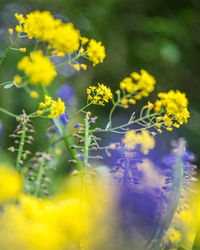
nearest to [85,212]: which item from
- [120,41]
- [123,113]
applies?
[123,113]

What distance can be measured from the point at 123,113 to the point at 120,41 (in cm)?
64

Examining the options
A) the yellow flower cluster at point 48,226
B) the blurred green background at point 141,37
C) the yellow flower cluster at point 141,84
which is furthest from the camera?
the blurred green background at point 141,37

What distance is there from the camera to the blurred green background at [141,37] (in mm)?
2055

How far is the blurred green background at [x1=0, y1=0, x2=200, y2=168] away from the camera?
6.74 feet

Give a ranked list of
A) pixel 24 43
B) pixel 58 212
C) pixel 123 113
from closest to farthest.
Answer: pixel 58 212 → pixel 24 43 → pixel 123 113

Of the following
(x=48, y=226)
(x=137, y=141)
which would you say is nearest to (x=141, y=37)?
(x=137, y=141)

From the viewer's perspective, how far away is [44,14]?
0.36 m

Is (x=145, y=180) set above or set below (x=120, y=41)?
below

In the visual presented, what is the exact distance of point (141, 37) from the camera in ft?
7.68

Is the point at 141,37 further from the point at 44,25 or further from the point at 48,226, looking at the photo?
the point at 48,226

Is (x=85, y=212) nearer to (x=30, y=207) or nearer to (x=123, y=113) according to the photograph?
(x=30, y=207)

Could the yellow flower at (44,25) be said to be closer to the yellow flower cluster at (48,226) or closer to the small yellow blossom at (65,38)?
the small yellow blossom at (65,38)

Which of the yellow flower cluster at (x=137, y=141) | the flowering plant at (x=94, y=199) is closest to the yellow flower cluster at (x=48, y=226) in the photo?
the flowering plant at (x=94, y=199)

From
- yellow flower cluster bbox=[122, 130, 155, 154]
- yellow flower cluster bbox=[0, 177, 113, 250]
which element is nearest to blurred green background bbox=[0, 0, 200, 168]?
yellow flower cluster bbox=[122, 130, 155, 154]
